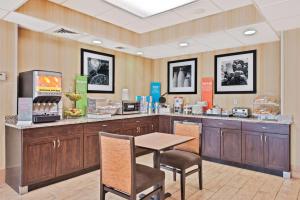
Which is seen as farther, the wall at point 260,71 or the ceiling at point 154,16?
the wall at point 260,71

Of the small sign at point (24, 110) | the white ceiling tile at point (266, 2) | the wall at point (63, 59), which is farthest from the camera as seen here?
the wall at point (63, 59)

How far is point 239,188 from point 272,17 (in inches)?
96.3

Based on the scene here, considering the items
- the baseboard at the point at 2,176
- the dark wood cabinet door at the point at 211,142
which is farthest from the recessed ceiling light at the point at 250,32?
the baseboard at the point at 2,176

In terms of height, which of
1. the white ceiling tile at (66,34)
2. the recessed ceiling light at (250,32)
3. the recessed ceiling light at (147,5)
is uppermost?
the recessed ceiling light at (147,5)

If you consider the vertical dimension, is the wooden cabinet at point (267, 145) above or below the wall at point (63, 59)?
below

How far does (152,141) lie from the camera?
2537mm

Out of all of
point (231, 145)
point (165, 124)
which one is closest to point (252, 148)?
point (231, 145)

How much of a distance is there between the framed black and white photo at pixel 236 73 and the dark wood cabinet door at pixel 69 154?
3083 millimetres

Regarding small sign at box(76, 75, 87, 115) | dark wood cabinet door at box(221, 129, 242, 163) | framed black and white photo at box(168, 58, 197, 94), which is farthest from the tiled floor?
framed black and white photo at box(168, 58, 197, 94)

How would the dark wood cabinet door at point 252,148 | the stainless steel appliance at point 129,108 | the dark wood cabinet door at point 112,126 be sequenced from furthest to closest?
1. the stainless steel appliance at point 129,108
2. the dark wood cabinet door at point 112,126
3. the dark wood cabinet door at point 252,148

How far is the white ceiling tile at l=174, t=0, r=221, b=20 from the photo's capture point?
3.11 meters

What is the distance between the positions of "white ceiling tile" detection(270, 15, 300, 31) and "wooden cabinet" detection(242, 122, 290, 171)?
1549 mm

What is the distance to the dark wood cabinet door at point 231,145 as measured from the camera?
377cm

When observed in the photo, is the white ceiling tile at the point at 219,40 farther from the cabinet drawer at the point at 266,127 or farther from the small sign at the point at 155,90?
the small sign at the point at 155,90
